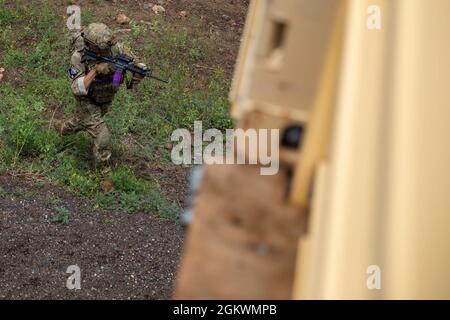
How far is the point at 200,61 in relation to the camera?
27.8ft

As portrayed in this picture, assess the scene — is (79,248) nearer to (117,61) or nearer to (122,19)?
(117,61)

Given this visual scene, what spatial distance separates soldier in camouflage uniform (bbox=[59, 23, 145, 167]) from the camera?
5617 mm

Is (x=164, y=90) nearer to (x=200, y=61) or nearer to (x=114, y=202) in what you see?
(x=200, y=61)

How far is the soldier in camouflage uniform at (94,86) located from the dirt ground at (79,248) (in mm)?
611

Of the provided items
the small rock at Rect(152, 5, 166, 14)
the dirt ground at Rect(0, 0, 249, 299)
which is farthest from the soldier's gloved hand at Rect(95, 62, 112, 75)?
the small rock at Rect(152, 5, 166, 14)

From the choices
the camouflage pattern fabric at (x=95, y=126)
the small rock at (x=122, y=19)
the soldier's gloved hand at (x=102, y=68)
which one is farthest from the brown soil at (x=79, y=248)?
the small rock at (x=122, y=19)

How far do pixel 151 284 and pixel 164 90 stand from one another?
3036 millimetres

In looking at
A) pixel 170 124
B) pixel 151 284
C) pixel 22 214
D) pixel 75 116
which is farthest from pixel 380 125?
pixel 170 124

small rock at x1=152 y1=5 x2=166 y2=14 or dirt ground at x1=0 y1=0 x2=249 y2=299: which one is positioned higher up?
small rock at x1=152 y1=5 x2=166 y2=14

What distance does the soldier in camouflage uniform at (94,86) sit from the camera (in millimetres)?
5617

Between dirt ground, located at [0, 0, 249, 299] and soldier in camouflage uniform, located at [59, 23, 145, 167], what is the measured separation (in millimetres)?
611

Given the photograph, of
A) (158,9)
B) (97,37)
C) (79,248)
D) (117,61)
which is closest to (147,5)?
(158,9)

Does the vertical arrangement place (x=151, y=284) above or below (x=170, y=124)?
below

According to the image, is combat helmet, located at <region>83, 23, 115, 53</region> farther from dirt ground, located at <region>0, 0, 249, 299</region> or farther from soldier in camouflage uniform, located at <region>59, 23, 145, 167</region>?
dirt ground, located at <region>0, 0, 249, 299</region>
